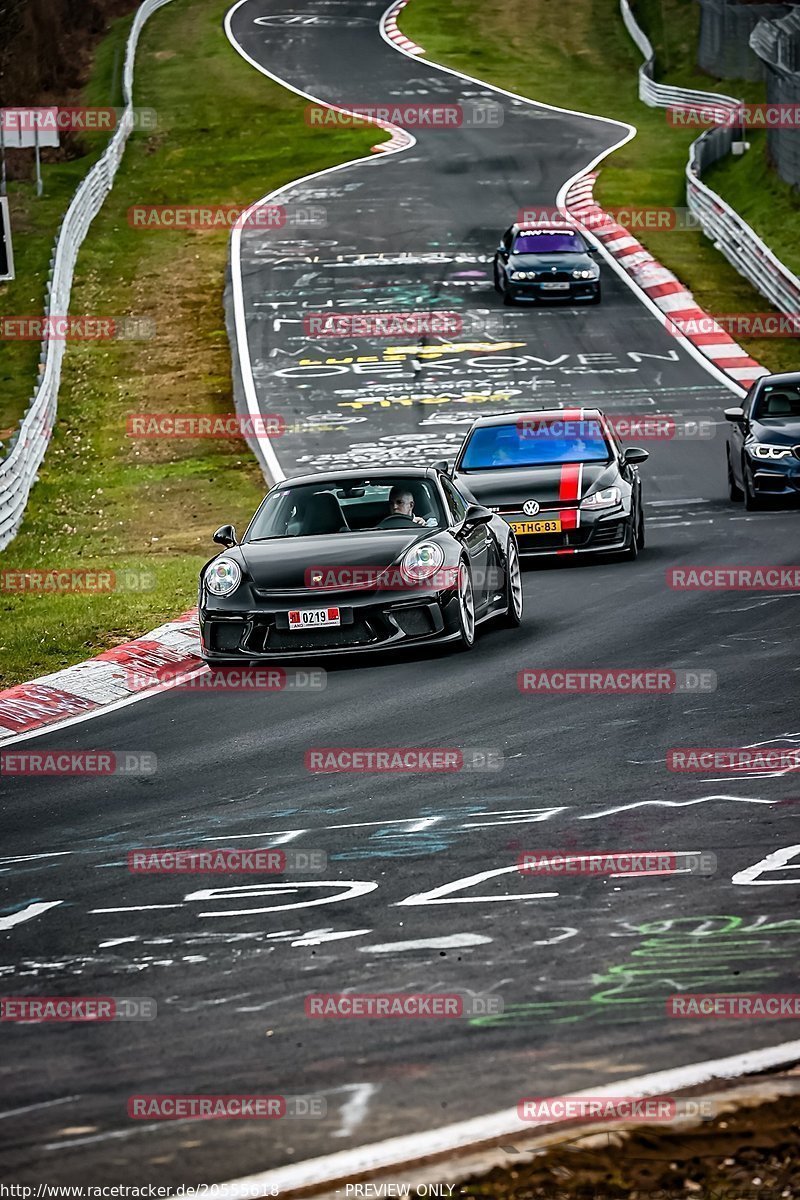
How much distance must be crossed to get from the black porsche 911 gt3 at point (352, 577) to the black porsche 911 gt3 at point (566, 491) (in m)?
2.87

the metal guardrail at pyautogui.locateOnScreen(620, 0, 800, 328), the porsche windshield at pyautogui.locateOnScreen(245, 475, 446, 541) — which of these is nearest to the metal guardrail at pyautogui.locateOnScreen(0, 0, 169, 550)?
the porsche windshield at pyautogui.locateOnScreen(245, 475, 446, 541)

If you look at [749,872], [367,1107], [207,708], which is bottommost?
[207,708]

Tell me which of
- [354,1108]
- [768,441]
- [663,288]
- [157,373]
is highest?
[354,1108]

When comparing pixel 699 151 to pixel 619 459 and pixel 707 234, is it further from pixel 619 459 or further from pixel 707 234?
pixel 619 459

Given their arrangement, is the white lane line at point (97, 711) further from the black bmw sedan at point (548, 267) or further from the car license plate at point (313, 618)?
the black bmw sedan at point (548, 267)

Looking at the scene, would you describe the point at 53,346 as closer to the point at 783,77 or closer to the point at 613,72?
the point at 783,77

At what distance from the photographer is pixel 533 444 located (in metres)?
18.7

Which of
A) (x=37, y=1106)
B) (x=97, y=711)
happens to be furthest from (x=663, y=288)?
(x=37, y=1106)

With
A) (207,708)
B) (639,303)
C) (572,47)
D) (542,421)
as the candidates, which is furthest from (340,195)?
(207,708)

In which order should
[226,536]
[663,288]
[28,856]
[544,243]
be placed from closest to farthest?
[28,856]
[226,536]
[544,243]
[663,288]

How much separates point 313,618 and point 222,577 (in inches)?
30.8

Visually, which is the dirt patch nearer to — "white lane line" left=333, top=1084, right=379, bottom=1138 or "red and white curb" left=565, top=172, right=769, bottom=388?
"white lane line" left=333, top=1084, right=379, bottom=1138

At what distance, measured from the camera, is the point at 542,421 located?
18922 mm

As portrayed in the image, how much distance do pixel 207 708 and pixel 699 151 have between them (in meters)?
37.6
